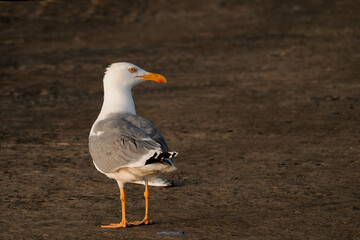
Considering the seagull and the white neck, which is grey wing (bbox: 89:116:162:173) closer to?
the seagull

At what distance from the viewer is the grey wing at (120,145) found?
5.81 m

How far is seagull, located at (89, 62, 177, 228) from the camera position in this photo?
5773mm

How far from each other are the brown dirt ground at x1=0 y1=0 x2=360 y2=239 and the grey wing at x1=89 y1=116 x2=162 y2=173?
60 cm

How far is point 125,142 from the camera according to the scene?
5977 mm

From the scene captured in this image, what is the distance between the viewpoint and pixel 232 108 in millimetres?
10930

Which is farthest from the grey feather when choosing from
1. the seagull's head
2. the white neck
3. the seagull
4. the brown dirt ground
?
the brown dirt ground

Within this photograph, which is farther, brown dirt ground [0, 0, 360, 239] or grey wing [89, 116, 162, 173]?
brown dirt ground [0, 0, 360, 239]

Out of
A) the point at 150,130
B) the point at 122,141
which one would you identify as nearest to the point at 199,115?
the point at 150,130

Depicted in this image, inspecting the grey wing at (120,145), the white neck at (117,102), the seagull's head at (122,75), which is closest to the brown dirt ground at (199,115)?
the grey wing at (120,145)

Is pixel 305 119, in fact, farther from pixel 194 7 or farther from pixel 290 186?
pixel 194 7

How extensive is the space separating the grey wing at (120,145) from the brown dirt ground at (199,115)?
604 mm

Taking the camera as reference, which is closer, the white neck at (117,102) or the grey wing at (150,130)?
the grey wing at (150,130)

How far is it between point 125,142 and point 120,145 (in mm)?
53

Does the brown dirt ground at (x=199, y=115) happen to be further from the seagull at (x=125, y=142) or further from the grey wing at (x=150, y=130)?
the grey wing at (x=150, y=130)
